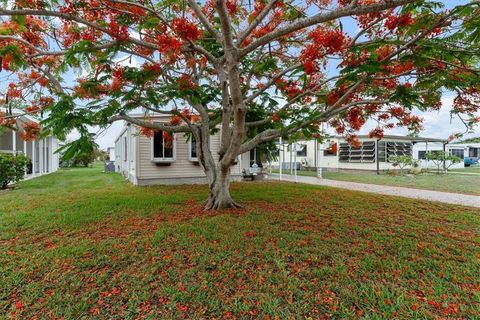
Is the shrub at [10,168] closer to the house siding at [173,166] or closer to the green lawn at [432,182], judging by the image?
the house siding at [173,166]

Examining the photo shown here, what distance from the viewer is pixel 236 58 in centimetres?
416

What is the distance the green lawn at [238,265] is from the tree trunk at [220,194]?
0.42 meters

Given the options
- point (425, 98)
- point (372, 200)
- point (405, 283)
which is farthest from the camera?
point (372, 200)

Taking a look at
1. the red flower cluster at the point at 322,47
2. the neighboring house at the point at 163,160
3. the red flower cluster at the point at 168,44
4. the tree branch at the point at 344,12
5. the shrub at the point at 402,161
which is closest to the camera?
the tree branch at the point at 344,12

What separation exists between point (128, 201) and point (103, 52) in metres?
4.27

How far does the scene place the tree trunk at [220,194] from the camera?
651 cm

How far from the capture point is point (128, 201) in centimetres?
753

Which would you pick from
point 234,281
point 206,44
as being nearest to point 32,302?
point 234,281

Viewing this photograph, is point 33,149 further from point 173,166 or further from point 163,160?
point 173,166

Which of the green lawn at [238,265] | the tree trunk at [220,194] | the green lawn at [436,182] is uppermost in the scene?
the tree trunk at [220,194]

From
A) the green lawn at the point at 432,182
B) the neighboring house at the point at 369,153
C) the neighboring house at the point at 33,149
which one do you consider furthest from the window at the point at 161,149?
the neighboring house at the point at 369,153

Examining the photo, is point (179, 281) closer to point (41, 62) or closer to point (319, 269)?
point (319, 269)

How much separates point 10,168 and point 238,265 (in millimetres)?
11735

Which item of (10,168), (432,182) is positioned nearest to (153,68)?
(10,168)
